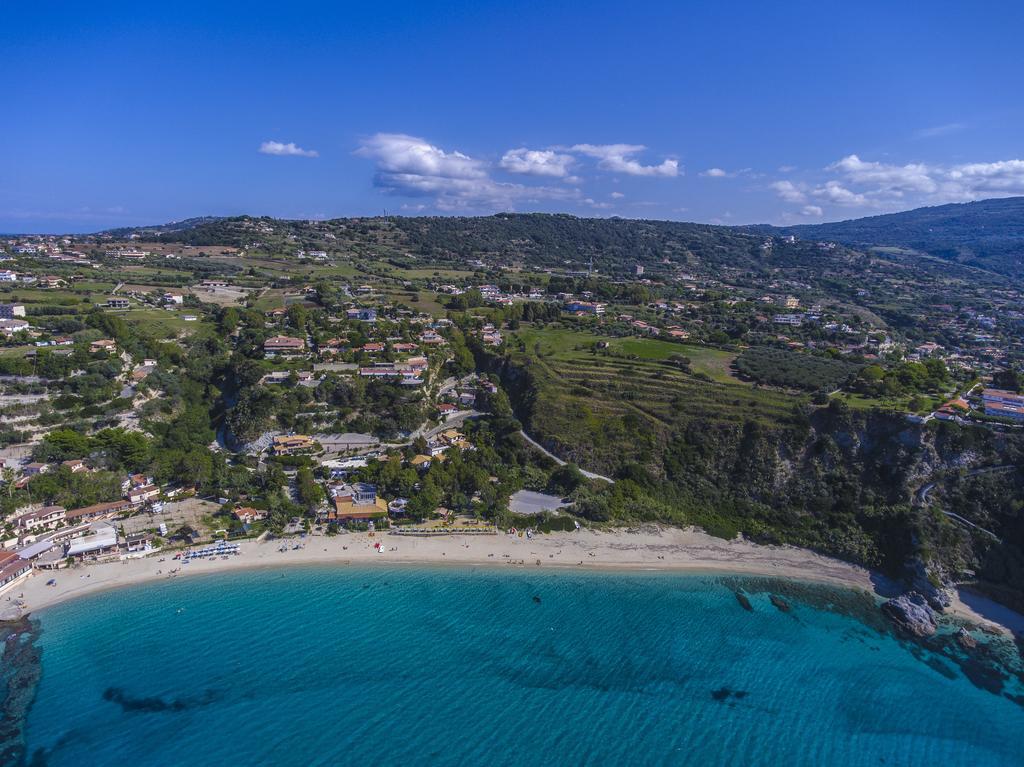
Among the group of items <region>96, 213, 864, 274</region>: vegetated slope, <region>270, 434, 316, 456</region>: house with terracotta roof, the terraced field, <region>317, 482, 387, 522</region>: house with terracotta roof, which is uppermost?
<region>96, 213, 864, 274</region>: vegetated slope

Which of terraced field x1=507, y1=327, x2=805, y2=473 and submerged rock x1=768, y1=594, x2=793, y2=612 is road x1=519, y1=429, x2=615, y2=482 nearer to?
terraced field x1=507, y1=327, x2=805, y2=473

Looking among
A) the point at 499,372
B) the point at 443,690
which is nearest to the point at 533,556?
the point at 443,690

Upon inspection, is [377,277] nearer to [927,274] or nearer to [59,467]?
[59,467]

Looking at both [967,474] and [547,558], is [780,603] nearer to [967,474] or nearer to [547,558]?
[547,558]

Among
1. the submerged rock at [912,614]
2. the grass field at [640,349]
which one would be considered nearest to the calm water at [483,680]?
the submerged rock at [912,614]

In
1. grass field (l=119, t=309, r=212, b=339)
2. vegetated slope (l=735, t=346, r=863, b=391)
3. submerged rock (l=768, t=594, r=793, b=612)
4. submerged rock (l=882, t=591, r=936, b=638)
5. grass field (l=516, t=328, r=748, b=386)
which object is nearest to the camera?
submerged rock (l=882, t=591, r=936, b=638)

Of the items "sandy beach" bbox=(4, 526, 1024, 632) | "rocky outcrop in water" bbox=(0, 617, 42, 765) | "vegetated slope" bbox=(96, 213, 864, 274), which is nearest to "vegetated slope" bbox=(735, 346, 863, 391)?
"sandy beach" bbox=(4, 526, 1024, 632)
